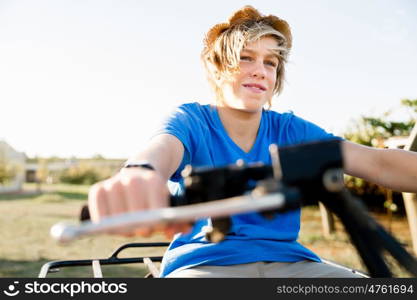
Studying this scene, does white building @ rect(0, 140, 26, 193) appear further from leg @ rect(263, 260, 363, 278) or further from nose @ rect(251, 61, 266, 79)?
leg @ rect(263, 260, 363, 278)

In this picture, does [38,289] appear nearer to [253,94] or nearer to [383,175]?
[253,94]

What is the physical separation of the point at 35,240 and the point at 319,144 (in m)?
7.90

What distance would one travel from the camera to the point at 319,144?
2.43ft

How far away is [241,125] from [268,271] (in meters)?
0.57

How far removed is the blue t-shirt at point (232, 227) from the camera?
151cm

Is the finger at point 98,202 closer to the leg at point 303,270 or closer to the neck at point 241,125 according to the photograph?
the leg at point 303,270

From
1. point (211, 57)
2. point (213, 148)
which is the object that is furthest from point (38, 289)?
point (211, 57)

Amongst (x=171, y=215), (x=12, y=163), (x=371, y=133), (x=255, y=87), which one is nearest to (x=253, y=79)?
(x=255, y=87)

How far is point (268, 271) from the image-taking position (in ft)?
4.91

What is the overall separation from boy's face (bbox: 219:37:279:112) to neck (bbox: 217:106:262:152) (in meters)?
0.04

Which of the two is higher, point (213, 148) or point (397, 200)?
point (213, 148)

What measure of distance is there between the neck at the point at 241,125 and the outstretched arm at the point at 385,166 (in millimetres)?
361

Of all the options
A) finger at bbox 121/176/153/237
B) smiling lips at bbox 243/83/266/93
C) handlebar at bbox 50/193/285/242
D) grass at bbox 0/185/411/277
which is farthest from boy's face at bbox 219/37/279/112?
grass at bbox 0/185/411/277

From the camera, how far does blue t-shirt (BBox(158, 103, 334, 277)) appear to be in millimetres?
1506
